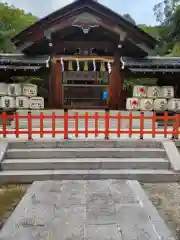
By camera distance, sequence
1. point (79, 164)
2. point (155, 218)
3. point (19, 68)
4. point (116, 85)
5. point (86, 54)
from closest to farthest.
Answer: point (155, 218) < point (79, 164) < point (19, 68) < point (86, 54) < point (116, 85)

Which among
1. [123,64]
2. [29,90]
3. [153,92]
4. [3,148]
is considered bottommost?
[3,148]

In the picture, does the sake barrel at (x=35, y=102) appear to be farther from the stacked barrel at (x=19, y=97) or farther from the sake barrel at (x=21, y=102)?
the sake barrel at (x=21, y=102)

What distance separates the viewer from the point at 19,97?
42.7 ft

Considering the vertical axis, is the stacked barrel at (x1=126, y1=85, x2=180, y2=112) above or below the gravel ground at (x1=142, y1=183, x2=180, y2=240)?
above

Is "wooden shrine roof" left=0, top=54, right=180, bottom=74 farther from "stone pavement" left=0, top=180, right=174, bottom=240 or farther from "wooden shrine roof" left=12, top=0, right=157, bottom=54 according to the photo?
"stone pavement" left=0, top=180, right=174, bottom=240

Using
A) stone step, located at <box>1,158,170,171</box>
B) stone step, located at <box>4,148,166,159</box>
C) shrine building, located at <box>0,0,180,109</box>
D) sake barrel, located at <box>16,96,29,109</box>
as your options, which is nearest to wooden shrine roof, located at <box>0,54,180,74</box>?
shrine building, located at <box>0,0,180,109</box>

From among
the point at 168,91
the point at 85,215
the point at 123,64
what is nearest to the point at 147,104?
the point at 168,91

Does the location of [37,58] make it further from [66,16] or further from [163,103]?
[163,103]

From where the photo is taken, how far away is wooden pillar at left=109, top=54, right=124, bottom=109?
14.1 m

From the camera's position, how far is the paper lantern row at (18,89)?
12969mm

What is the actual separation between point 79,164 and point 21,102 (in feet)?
20.3

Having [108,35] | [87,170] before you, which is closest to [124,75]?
[108,35]

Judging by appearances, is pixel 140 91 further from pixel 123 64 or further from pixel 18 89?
pixel 18 89

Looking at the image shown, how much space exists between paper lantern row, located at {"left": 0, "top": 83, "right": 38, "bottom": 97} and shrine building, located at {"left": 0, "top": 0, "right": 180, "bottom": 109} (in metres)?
0.78
